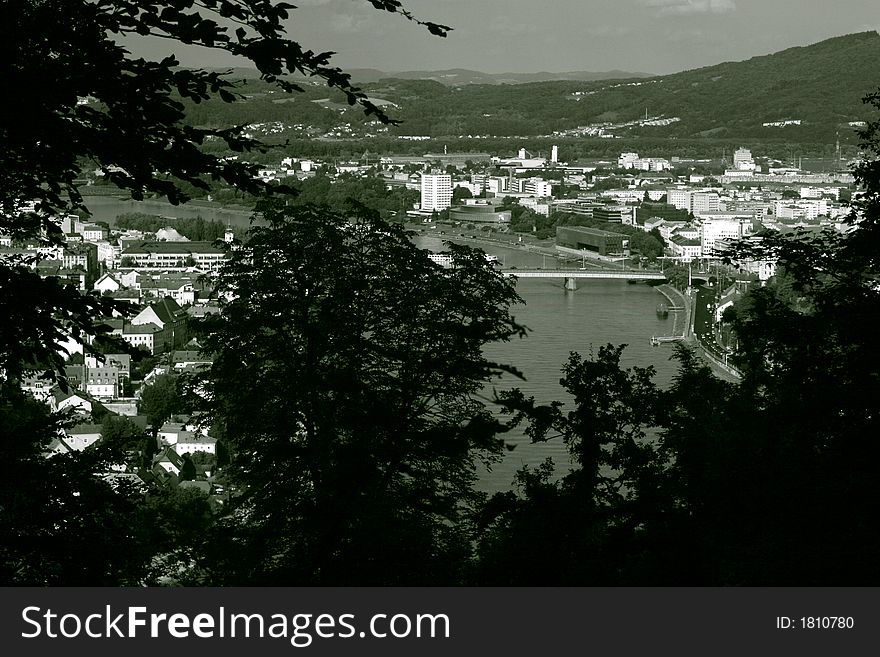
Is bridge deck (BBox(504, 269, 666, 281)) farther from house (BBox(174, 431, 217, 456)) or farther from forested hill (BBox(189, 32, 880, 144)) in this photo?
forested hill (BBox(189, 32, 880, 144))

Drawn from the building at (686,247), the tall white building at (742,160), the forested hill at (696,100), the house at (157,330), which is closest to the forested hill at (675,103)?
the forested hill at (696,100)

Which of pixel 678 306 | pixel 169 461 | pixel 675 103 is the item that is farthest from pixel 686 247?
pixel 675 103

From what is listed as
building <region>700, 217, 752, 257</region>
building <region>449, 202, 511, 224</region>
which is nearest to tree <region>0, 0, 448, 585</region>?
building <region>700, 217, 752, 257</region>

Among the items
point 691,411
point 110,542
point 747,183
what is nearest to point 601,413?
point 691,411

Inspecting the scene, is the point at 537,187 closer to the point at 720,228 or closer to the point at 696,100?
the point at 720,228

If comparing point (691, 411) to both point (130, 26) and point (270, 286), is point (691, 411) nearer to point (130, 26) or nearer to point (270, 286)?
point (270, 286)

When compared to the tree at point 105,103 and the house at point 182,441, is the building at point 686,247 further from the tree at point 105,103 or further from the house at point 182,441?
the tree at point 105,103
